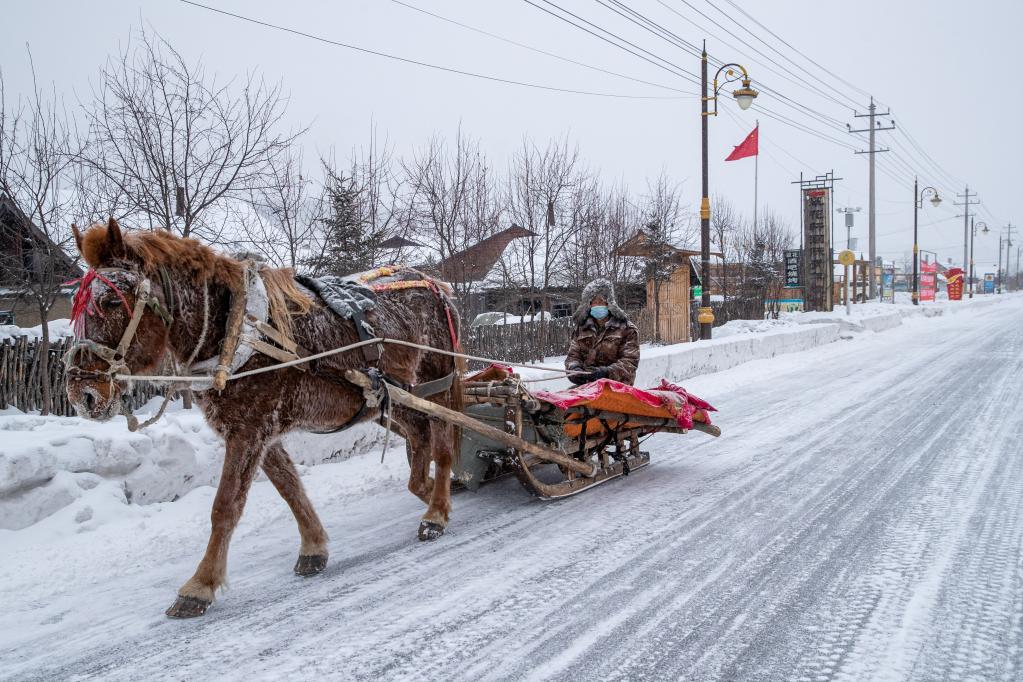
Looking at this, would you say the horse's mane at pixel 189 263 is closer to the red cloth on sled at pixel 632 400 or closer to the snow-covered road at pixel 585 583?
the snow-covered road at pixel 585 583

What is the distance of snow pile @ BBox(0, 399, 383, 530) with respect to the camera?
452 cm

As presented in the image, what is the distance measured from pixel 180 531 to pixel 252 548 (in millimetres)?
543

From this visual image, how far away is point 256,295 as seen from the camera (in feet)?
13.1

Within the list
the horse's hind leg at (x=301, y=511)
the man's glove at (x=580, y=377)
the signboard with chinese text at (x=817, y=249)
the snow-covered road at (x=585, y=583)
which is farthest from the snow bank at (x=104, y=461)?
the signboard with chinese text at (x=817, y=249)

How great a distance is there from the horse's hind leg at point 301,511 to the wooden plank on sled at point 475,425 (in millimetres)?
662

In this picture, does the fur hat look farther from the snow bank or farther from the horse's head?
the horse's head

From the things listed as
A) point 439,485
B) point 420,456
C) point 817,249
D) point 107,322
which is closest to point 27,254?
point 420,456

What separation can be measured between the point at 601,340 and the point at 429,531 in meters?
2.76

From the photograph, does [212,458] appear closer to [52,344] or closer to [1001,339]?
[52,344]

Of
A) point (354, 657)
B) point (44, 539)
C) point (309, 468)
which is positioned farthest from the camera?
point (309, 468)

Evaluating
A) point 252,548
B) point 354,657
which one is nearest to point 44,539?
point 252,548

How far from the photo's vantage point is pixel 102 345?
341 centimetres

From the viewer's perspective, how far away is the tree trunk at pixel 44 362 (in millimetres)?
7770

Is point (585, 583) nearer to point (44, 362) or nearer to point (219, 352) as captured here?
point (219, 352)
